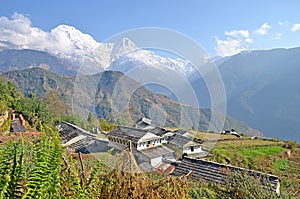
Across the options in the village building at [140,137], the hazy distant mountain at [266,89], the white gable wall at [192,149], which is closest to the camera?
the village building at [140,137]

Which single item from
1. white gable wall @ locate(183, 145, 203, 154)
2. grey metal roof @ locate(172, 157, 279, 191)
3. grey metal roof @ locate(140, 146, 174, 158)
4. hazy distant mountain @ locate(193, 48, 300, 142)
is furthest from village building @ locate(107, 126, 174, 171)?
hazy distant mountain @ locate(193, 48, 300, 142)

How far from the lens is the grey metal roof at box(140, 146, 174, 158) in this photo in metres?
13.4

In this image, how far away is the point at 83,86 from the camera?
489cm

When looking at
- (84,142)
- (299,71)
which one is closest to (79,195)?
(84,142)

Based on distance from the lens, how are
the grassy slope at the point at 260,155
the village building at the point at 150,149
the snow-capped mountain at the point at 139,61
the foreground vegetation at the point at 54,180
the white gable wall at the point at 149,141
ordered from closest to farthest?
the foreground vegetation at the point at 54,180
the snow-capped mountain at the point at 139,61
the village building at the point at 150,149
the white gable wall at the point at 149,141
the grassy slope at the point at 260,155

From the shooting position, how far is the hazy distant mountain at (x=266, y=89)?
93.4m

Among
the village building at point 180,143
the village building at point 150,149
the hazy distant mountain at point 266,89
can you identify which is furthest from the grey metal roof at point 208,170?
the hazy distant mountain at point 266,89

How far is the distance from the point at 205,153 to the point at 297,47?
13993 centimetres

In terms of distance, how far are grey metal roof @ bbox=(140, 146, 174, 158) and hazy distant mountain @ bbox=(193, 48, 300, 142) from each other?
76594 millimetres

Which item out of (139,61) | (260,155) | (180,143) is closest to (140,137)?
(180,143)

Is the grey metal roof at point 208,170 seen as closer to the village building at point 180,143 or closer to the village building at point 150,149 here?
the village building at point 150,149

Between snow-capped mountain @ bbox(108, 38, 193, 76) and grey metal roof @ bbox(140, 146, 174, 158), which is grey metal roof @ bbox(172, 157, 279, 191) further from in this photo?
grey metal roof @ bbox(140, 146, 174, 158)

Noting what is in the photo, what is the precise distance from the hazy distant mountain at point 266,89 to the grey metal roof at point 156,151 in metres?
76.6

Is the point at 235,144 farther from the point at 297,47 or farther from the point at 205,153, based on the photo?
the point at 297,47
